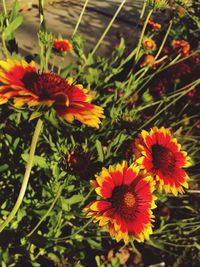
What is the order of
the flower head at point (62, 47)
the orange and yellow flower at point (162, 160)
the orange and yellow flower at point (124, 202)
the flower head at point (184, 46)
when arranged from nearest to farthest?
the orange and yellow flower at point (124, 202) < the orange and yellow flower at point (162, 160) < the flower head at point (62, 47) < the flower head at point (184, 46)

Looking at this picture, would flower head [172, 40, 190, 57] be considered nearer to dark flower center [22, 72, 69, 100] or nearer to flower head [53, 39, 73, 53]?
flower head [53, 39, 73, 53]

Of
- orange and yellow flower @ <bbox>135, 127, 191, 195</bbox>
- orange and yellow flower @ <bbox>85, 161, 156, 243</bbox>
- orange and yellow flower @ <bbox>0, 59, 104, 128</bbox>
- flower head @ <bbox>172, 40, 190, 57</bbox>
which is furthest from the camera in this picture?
flower head @ <bbox>172, 40, 190, 57</bbox>

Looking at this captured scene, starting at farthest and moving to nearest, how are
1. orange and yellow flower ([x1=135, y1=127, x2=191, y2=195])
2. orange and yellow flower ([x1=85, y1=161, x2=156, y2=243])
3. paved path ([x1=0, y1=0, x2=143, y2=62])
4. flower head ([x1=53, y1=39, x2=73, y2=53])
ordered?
paved path ([x1=0, y1=0, x2=143, y2=62])
flower head ([x1=53, y1=39, x2=73, y2=53])
orange and yellow flower ([x1=135, y1=127, x2=191, y2=195])
orange and yellow flower ([x1=85, y1=161, x2=156, y2=243])

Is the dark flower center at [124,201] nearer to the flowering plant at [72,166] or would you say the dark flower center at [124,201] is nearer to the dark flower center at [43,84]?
the flowering plant at [72,166]

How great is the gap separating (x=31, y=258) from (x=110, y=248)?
0.33 metres

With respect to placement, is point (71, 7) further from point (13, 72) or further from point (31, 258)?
point (13, 72)

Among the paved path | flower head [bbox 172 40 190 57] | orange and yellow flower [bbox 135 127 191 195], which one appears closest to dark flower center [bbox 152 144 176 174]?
orange and yellow flower [bbox 135 127 191 195]

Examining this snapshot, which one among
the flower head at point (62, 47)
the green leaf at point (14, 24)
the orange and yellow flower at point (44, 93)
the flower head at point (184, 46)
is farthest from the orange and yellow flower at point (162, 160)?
the flower head at point (184, 46)

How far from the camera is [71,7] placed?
139 inches

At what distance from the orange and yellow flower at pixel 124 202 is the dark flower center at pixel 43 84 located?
0.68 feet

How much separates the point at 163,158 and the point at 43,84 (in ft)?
1.20

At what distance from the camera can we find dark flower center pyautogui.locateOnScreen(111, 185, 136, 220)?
728mm

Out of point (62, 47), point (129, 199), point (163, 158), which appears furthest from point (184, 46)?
point (129, 199)

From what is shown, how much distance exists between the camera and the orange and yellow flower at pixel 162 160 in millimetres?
788
